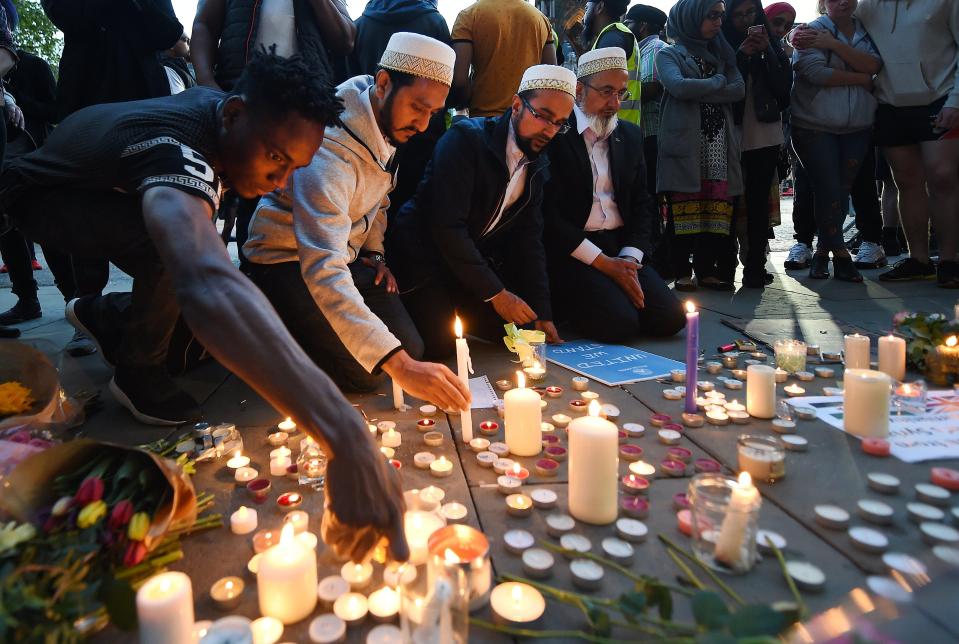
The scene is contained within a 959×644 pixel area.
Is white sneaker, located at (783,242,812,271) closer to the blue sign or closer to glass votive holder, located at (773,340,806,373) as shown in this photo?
the blue sign

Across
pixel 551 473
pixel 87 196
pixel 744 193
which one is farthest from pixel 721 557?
pixel 744 193

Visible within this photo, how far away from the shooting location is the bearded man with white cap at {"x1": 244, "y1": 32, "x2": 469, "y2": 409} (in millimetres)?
1779

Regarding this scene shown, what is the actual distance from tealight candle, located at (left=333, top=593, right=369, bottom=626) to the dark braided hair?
3.77 ft

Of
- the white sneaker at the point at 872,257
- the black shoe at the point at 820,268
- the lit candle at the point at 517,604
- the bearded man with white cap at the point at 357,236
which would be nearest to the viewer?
the lit candle at the point at 517,604

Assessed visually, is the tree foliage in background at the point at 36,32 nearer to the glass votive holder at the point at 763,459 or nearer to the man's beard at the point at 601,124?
the man's beard at the point at 601,124

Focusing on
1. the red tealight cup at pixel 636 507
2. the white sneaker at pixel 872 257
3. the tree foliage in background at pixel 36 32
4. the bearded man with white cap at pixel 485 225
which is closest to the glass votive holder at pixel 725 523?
the red tealight cup at pixel 636 507

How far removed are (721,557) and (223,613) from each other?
0.91 m

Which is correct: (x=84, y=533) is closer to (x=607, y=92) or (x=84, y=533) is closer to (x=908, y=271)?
(x=607, y=92)

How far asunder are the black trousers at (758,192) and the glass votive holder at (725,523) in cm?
366

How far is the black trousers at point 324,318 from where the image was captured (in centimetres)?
239

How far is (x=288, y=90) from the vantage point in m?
1.55

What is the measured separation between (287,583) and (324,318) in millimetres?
1522

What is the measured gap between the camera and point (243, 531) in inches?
52.1

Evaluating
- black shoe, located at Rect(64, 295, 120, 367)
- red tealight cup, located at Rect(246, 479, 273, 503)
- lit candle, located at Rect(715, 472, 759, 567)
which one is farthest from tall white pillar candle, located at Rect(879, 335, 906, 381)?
black shoe, located at Rect(64, 295, 120, 367)
